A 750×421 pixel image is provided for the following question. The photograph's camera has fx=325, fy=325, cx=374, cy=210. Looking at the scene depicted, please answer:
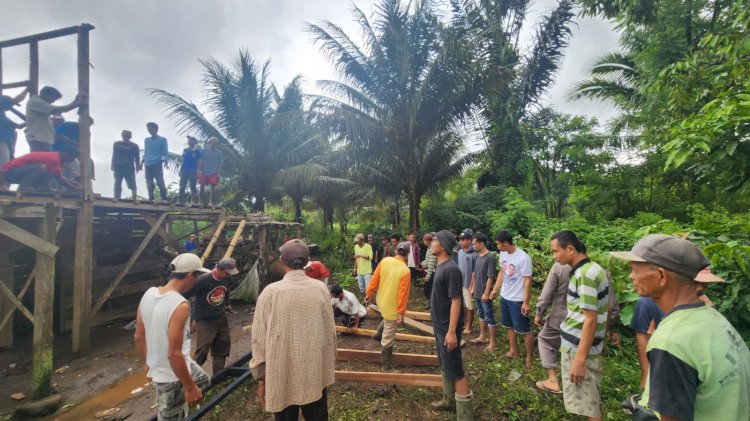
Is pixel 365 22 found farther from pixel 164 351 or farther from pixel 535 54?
pixel 164 351

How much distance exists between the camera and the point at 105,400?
434 centimetres

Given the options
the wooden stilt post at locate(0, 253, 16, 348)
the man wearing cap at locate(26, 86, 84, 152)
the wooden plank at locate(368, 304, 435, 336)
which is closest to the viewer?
the man wearing cap at locate(26, 86, 84, 152)

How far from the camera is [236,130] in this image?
13766 millimetres

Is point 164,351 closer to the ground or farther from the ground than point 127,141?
closer to the ground

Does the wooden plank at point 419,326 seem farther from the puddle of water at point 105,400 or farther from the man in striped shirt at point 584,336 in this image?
the puddle of water at point 105,400

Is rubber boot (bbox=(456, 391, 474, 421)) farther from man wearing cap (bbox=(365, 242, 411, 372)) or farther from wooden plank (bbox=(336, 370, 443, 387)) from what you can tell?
man wearing cap (bbox=(365, 242, 411, 372))

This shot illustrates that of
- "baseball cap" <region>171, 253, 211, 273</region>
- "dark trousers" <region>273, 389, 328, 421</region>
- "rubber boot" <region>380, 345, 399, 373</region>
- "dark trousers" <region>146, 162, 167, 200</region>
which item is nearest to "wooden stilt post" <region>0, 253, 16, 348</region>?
"dark trousers" <region>146, 162, 167, 200</region>

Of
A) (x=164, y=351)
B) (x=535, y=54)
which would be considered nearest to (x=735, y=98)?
(x=164, y=351)

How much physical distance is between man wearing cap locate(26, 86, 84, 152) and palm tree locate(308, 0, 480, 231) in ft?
21.9

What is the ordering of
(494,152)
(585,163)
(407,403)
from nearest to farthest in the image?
(407,403)
(585,163)
(494,152)

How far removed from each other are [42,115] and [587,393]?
7759 mm

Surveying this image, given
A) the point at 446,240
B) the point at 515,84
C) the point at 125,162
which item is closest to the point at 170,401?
the point at 446,240

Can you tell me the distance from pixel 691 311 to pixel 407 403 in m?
3.11

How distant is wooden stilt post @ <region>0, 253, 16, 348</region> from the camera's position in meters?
6.14
